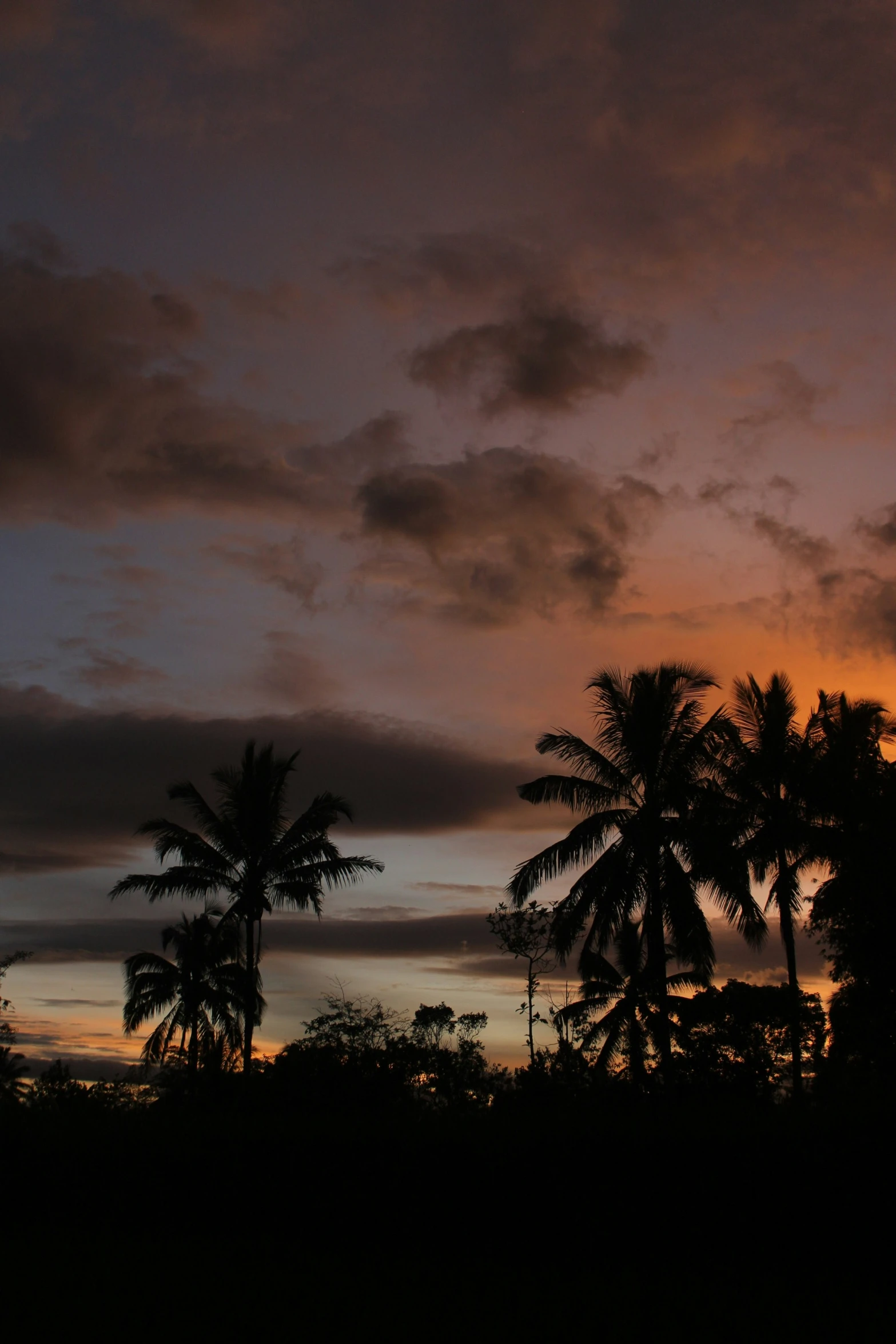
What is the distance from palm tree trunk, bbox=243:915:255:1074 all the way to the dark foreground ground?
30.3 ft

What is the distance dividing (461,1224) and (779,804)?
14.4m

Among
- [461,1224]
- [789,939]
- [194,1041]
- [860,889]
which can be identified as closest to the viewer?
[461,1224]

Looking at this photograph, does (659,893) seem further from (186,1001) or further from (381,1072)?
(186,1001)

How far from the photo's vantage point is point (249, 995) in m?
24.6

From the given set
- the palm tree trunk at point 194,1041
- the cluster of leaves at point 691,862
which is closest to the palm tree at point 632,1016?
the cluster of leaves at point 691,862

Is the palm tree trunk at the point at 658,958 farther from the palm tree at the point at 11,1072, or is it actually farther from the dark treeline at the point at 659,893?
the palm tree at the point at 11,1072

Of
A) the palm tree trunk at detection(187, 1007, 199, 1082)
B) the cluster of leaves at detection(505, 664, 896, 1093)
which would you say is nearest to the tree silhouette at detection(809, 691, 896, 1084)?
the cluster of leaves at detection(505, 664, 896, 1093)

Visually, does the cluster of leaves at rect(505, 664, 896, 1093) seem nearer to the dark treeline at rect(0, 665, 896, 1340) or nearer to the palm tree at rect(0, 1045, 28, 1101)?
the dark treeline at rect(0, 665, 896, 1340)

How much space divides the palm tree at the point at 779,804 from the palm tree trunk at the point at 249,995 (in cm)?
1220

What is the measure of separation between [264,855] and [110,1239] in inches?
483

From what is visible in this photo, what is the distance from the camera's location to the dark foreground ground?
434 inches

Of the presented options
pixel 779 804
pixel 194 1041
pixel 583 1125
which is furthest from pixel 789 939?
pixel 194 1041

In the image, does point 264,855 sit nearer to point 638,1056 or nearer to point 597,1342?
point 638,1056

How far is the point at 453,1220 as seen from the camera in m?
13.4
